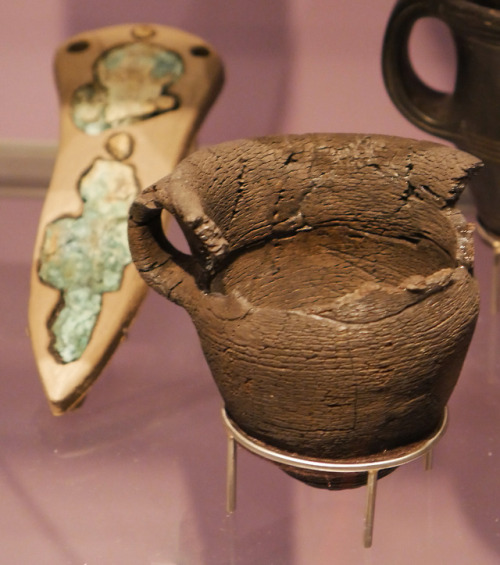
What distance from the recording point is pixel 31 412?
1.58 m

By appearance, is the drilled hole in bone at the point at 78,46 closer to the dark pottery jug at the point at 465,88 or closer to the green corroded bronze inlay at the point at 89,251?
the green corroded bronze inlay at the point at 89,251

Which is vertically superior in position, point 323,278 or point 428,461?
point 323,278

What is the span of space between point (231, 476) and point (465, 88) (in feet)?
2.39

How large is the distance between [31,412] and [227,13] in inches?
33.3

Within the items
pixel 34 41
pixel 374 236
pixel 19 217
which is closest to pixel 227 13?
pixel 34 41

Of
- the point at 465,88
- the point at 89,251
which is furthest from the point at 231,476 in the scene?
the point at 465,88

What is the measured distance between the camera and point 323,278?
1508 mm

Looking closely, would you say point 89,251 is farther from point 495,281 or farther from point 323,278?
point 495,281

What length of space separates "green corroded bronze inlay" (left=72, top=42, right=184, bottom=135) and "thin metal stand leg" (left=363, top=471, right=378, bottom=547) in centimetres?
81

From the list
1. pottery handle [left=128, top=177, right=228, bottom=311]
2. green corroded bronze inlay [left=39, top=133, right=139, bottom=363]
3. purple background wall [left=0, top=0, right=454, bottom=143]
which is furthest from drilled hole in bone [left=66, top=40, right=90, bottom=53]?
pottery handle [left=128, top=177, right=228, bottom=311]

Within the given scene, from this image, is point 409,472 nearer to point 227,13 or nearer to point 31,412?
point 31,412

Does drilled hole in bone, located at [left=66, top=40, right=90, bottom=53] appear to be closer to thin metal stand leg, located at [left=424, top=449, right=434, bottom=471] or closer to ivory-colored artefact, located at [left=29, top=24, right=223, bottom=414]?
ivory-colored artefact, located at [left=29, top=24, right=223, bottom=414]

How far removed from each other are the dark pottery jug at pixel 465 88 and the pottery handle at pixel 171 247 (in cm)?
59

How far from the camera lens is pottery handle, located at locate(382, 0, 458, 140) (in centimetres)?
170
